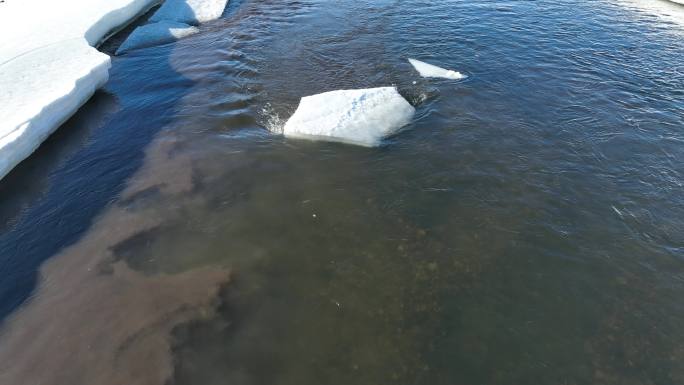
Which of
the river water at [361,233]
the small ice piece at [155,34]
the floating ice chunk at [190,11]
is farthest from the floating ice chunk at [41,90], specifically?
the floating ice chunk at [190,11]

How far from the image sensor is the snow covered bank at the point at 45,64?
25.9ft

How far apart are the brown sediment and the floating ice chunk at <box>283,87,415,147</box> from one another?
3273 mm

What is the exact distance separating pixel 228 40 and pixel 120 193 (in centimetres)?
699

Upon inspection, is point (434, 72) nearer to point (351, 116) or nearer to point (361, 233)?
point (351, 116)

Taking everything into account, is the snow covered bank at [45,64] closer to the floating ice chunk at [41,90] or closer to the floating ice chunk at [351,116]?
the floating ice chunk at [41,90]

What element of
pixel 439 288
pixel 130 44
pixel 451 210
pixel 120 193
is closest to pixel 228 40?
pixel 130 44

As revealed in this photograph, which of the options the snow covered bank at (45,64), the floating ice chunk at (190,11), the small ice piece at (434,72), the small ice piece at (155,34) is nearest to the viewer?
the snow covered bank at (45,64)

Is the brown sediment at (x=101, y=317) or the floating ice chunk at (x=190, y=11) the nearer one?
the brown sediment at (x=101, y=317)

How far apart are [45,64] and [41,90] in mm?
1292

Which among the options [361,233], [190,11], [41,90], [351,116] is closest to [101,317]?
[361,233]

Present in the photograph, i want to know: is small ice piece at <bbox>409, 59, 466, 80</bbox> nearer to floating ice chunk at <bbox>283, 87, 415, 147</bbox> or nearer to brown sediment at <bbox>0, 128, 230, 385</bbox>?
floating ice chunk at <bbox>283, 87, 415, 147</bbox>

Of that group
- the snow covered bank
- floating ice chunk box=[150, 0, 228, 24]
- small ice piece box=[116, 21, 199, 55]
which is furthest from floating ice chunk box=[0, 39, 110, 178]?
floating ice chunk box=[150, 0, 228, 24]

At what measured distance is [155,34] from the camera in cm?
1307

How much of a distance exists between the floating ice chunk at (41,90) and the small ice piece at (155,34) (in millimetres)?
1901
